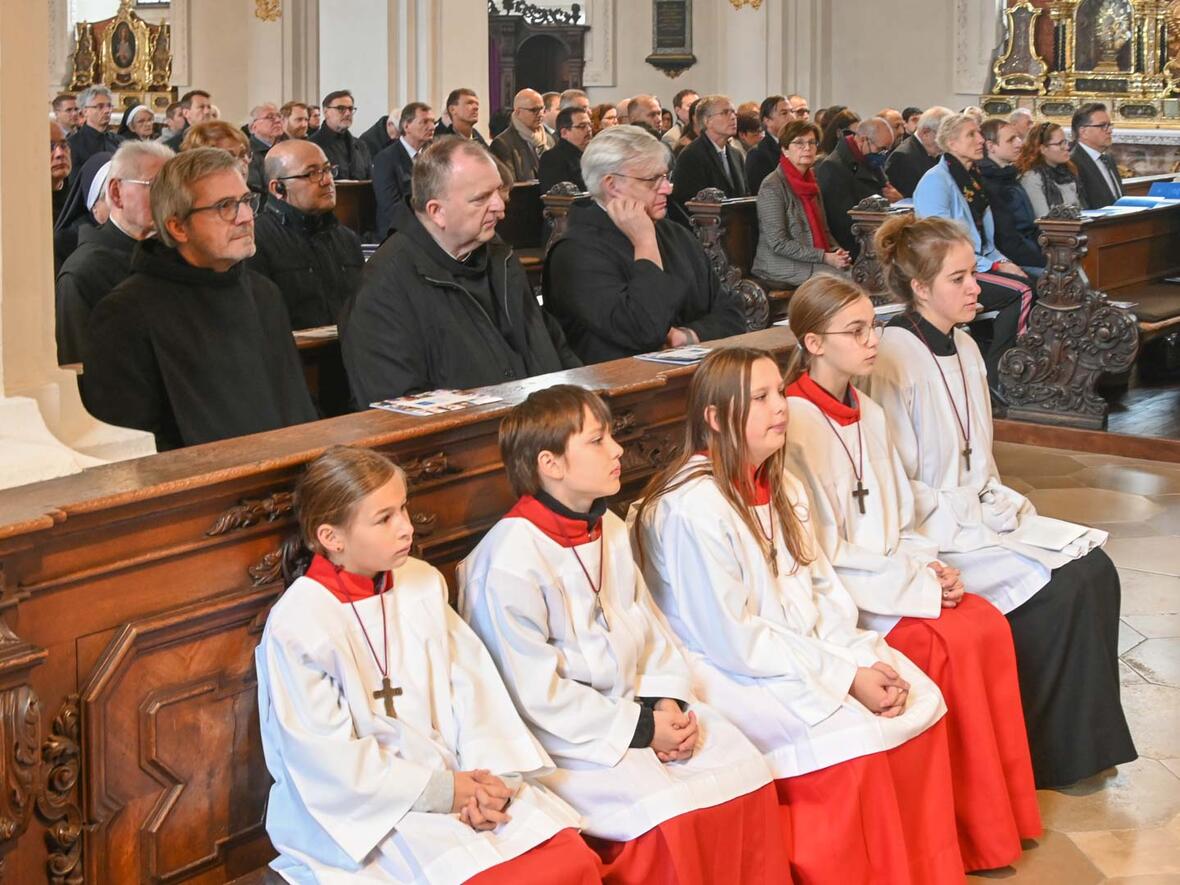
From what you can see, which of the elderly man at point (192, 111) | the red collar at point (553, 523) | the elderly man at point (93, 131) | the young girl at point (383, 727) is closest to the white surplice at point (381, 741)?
the young girl at point (383, 727)

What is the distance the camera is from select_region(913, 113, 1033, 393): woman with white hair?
814 cm

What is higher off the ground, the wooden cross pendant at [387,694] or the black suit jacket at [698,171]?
the black suit jacket at [698,171]

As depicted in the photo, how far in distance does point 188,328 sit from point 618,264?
151 centimetres

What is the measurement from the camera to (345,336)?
4.07 metres

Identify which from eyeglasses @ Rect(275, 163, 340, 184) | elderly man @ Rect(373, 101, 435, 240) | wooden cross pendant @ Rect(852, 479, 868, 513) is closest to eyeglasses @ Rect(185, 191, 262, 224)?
wooden cross pendant @ Rect(852, 479, 868, 513)

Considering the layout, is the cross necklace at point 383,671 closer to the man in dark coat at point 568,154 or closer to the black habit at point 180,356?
the black habit at point 180,356

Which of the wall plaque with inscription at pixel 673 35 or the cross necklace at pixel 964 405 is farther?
the wall plaque with inscription at pixel 673 35

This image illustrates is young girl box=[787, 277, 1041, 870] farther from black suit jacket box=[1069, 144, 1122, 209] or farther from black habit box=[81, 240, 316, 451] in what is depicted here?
black suit jacket box=[1069, 144, 1122, 209]

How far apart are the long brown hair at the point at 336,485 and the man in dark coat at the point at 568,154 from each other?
7.02 meters

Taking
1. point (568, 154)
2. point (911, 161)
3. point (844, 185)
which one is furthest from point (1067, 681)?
point (911, 161)

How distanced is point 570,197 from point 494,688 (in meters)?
5.78

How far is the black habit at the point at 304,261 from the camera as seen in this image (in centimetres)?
554

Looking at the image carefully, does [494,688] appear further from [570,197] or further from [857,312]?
[570,197]

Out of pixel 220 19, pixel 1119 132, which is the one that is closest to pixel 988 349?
pixel 1119 132
